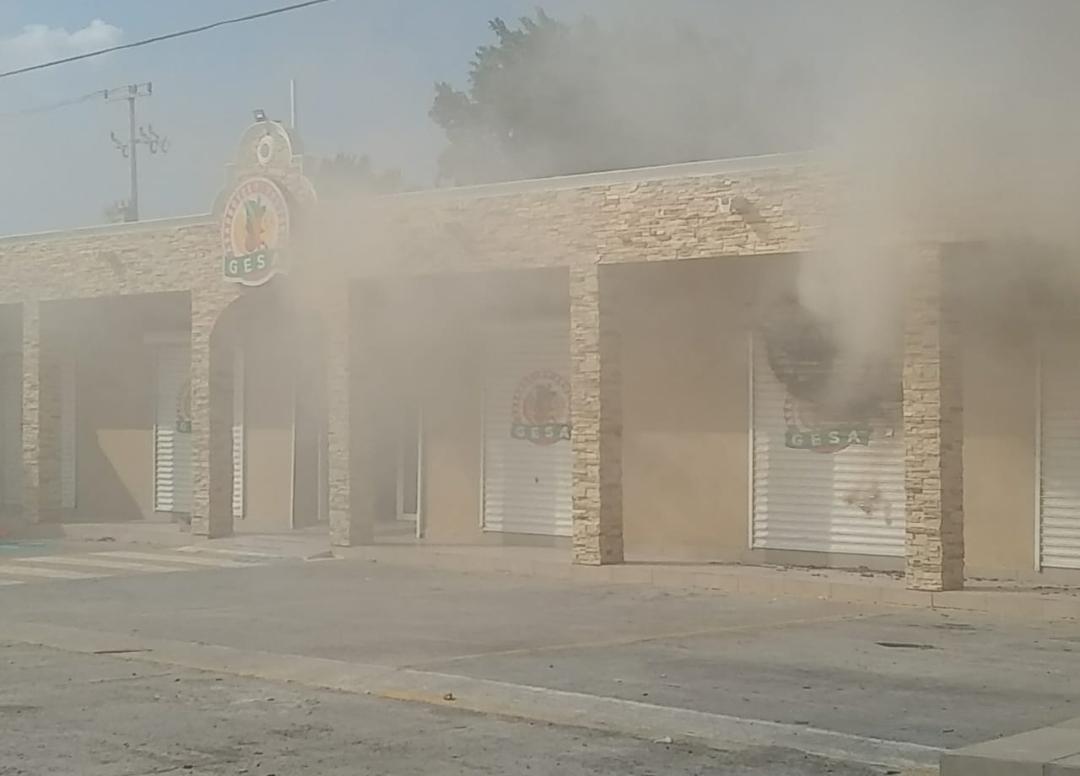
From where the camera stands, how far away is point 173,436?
2447 cm

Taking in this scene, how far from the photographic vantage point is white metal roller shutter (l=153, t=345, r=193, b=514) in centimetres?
2427

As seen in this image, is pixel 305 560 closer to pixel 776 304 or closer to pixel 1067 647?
pixel 776 304

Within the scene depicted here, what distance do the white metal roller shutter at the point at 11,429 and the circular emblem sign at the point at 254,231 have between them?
7417mm

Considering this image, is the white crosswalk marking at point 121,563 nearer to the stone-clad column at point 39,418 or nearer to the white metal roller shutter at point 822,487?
the stone-clad column at point 39,418

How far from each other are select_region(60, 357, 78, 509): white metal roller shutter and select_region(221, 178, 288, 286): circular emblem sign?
19.0 feet

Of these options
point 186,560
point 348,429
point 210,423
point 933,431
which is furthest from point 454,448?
point 933,431

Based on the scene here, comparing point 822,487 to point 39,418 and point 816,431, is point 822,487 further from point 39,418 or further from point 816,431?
point 39,418

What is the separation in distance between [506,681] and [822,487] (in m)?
7.92

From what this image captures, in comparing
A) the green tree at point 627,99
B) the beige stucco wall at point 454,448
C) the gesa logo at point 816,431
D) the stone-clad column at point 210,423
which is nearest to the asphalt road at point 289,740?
the green tree at point 627,99

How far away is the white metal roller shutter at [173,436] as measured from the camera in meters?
24.3

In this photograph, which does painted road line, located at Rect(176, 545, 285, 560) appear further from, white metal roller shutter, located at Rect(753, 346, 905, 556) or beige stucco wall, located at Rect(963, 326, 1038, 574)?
beige stucco wall, located at Rect(963, 326, 1038, 574)

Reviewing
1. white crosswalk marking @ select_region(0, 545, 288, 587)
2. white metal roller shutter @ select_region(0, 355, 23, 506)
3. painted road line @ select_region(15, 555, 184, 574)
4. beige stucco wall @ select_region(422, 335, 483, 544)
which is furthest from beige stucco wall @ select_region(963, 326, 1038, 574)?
white metal roller shutter @ select_region(0, 355, 23, 506)

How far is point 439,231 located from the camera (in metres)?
18.2

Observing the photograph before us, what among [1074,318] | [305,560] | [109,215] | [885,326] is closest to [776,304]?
[885,326]
